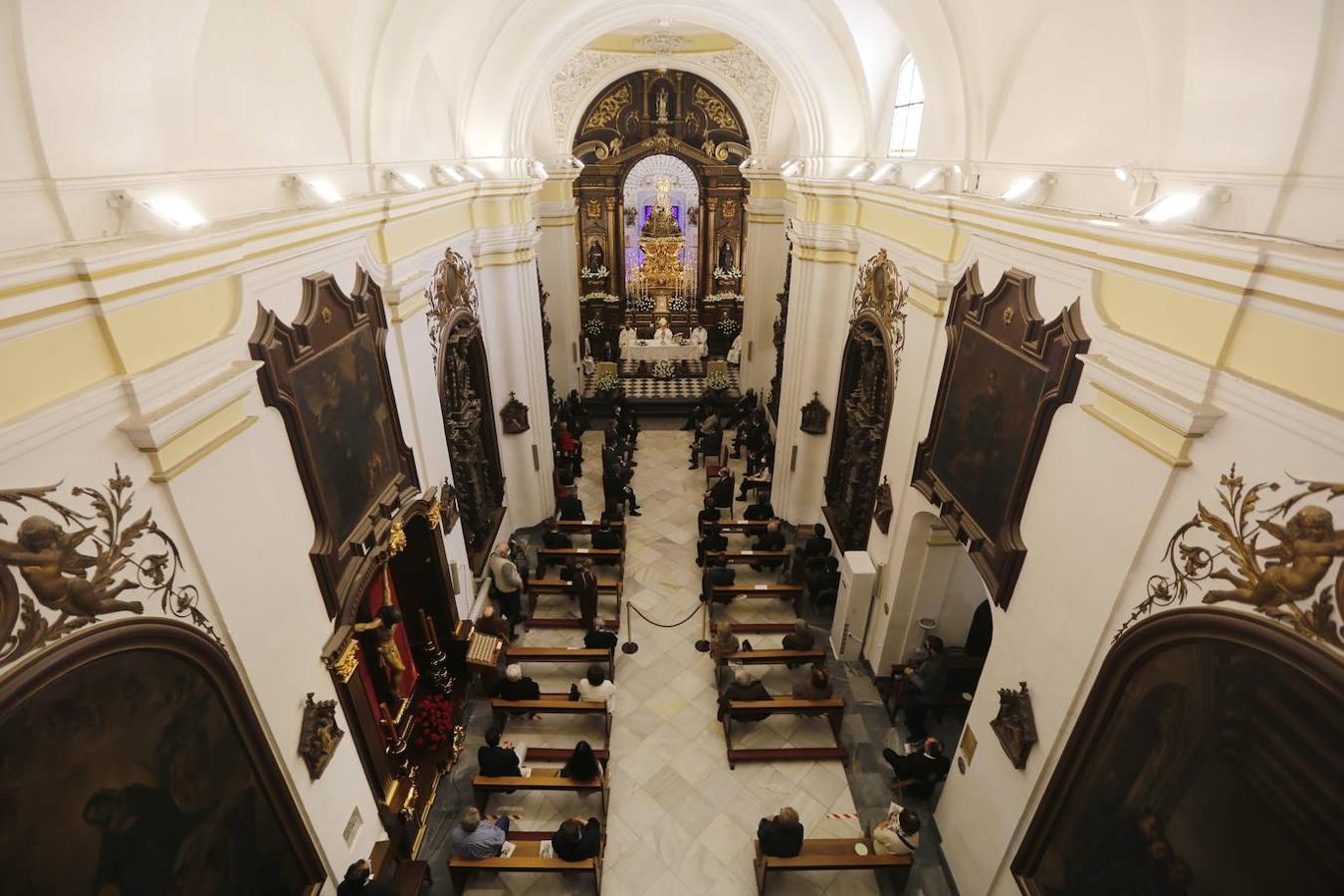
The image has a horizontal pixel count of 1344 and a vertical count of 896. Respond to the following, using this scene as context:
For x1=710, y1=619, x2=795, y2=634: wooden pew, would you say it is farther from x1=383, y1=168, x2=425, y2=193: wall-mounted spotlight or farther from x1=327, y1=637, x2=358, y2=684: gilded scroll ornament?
x1=383, y1=168, x2=425, y2=193: wall-mounted spotlight

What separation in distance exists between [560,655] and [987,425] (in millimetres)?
5587

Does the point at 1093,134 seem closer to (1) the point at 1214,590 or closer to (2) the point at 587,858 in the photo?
(1) the point at 1214,590

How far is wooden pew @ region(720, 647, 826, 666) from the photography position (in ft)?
26.5

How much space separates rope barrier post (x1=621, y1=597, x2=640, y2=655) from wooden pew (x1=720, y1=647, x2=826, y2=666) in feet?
4.53

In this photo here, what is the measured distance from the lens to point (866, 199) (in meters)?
8.47

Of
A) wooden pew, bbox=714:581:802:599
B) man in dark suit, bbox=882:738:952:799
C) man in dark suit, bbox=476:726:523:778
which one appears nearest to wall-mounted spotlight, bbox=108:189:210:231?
man in dark suit, bbox=476:726:523:778

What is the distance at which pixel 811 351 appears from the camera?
10344mm

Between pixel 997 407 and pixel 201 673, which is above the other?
pixel 997 407

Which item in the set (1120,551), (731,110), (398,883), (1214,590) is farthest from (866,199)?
(731,110)

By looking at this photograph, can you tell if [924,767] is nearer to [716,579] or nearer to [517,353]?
[716,579]

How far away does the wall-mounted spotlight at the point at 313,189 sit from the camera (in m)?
4.86

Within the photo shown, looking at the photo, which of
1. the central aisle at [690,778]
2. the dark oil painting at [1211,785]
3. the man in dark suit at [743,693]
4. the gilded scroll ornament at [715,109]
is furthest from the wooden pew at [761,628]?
the gilded scroll ornament at [715,109]

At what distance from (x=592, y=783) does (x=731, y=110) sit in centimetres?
1647

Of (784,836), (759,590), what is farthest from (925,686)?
(759,590)
